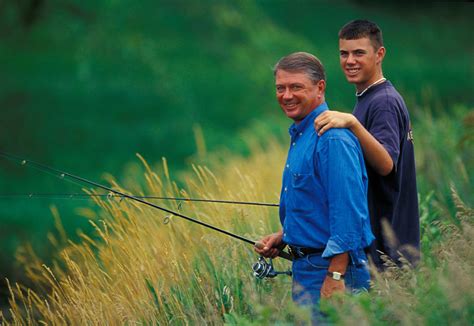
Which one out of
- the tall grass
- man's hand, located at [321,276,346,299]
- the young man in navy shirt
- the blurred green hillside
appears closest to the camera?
the tall grass

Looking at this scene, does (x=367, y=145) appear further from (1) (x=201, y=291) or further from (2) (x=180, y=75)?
(2) (x=180, y=75)

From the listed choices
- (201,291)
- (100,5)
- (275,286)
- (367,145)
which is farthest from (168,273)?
(100,5)

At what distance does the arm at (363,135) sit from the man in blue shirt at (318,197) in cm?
3

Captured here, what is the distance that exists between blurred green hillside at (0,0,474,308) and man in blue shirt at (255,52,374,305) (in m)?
8.13

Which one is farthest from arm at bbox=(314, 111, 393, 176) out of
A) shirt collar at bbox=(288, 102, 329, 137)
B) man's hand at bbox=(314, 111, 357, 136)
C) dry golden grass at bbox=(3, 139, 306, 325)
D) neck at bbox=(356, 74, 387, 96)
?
dry golden grass at bbox=(3, 139, 306, 325)

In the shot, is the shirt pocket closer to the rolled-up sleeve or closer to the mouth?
the rolled-up sleeve

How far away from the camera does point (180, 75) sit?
710 inches

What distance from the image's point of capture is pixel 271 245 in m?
3.32

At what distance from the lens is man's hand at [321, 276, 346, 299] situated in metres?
2.94

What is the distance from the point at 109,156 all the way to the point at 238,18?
10.8 feet

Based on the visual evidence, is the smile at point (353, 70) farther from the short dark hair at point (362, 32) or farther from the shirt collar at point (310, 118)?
the shirt collar at point (310, 118)

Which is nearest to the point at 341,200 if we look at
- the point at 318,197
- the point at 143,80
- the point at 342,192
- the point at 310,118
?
the point at 342,192

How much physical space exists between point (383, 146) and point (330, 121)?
0.37 metres

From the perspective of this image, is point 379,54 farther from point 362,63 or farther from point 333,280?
point 333,280
